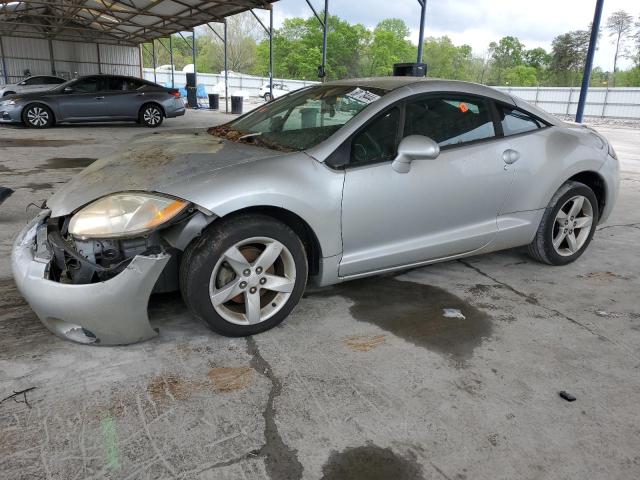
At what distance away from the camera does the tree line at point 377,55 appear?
6681 centimetres

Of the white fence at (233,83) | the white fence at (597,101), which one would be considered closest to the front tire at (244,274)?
the white fence at (597,101)

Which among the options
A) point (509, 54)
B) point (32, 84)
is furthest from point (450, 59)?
point (32, 84)

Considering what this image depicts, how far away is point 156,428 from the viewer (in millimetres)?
2090

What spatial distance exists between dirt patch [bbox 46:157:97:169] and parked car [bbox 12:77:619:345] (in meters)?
5.03

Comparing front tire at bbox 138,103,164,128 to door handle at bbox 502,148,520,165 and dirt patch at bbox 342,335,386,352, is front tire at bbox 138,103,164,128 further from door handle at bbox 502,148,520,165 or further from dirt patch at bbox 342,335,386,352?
dirt patch at bbox 342,335,386,352

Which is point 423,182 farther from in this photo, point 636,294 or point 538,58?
point 538,58

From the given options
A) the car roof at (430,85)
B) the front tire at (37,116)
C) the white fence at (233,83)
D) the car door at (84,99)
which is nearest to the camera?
the car roof at (430,85)

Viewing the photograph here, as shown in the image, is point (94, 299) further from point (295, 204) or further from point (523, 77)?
point (523, 77)

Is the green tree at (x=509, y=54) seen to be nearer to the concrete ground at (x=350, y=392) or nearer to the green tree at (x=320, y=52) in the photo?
the green tree at (x=320, y=52)

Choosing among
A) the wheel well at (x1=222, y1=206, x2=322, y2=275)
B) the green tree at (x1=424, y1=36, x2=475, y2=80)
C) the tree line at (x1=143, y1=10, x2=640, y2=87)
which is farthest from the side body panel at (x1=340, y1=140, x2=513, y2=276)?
the green tree at (x1=424, y1=36, x2=475, y2=80)

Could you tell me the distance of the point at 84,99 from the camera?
13.0 metres

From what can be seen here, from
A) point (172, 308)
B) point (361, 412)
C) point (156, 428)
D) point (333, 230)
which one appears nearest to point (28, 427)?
point (156, 428)

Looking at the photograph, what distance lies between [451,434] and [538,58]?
87233mm

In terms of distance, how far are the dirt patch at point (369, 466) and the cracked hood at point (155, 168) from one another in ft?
4.89
